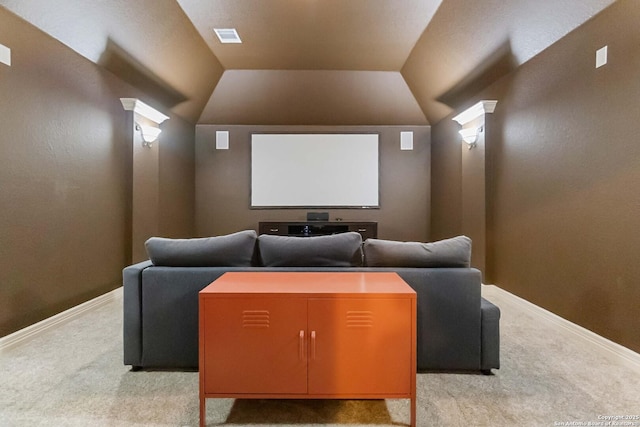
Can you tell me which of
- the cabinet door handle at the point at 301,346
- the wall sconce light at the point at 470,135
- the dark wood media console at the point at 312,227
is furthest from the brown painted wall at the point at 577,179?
the dark wood media console at the point at 312,227

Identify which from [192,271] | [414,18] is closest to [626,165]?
[414,18]

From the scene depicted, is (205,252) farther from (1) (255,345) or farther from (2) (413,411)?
(2) (413,411)

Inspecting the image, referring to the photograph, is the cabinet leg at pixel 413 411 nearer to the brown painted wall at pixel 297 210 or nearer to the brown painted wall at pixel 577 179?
the brown painted wall at pixel 577 179

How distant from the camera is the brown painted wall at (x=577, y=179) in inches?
92.3

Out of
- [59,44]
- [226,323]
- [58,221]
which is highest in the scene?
[59,44]

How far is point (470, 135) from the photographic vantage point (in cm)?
443

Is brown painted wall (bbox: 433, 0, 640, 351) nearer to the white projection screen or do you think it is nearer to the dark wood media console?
the dark wood media console

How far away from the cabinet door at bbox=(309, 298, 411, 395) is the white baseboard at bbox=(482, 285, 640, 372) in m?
1.79

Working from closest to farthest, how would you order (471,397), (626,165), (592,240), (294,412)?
(294,412) < (471,397) < (626,165) < (592,240)

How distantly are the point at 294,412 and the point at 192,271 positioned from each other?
1009 millimetres

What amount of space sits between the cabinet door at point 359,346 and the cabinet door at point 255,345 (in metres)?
0.07

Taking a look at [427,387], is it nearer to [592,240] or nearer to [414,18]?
[592,240]

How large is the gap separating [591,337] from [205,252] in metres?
2.91

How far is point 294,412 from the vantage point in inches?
69.2
